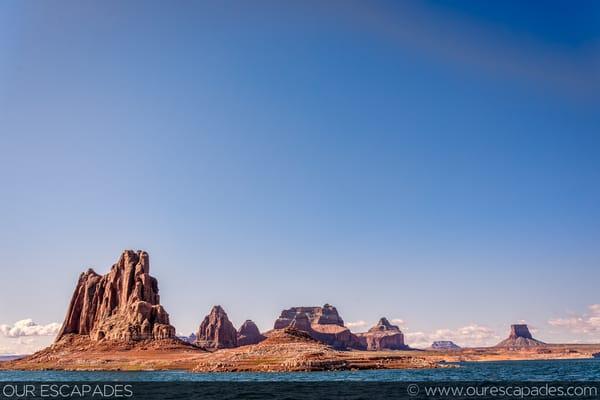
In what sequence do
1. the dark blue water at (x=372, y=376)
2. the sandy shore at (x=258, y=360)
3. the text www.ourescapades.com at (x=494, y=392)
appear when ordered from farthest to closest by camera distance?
the sandy shore at (x=258, y=360), the dark blue water at (x=372, y=376), the text www.ourescapades.com at (x=494, y=392)

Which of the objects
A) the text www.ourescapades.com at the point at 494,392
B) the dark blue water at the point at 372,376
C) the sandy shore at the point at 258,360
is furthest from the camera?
the sandy shore at the point at 258,360

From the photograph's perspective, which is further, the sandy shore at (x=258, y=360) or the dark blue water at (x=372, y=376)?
the sandy shore at (x=258, y=360)

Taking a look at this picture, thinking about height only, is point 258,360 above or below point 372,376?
above

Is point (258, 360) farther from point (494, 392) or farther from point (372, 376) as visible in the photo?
point (494, 392)

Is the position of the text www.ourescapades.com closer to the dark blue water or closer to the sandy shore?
the dark blue water

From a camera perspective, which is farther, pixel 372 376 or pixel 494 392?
pixel 372 376

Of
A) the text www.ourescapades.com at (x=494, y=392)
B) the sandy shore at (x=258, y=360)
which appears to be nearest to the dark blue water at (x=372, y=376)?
the sandy shore at (x=258, y=360)

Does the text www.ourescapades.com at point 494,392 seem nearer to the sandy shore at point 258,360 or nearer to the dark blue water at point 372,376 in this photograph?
the dark blue water at point 372,376

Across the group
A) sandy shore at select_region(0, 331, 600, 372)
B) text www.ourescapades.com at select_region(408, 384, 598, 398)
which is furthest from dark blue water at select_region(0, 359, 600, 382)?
text www.ourescapades.com at select_region(408, 384, 598, 398)

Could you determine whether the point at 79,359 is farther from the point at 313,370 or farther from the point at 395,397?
the point at 395,397

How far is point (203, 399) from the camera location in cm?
6606

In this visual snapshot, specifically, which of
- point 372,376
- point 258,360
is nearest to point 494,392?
point 372,376

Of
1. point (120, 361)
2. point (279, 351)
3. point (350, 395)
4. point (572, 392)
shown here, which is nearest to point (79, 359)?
point (120, 361)

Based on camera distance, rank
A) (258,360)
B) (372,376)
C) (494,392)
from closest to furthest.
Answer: (494,392) < (372,376) < (258,360)
